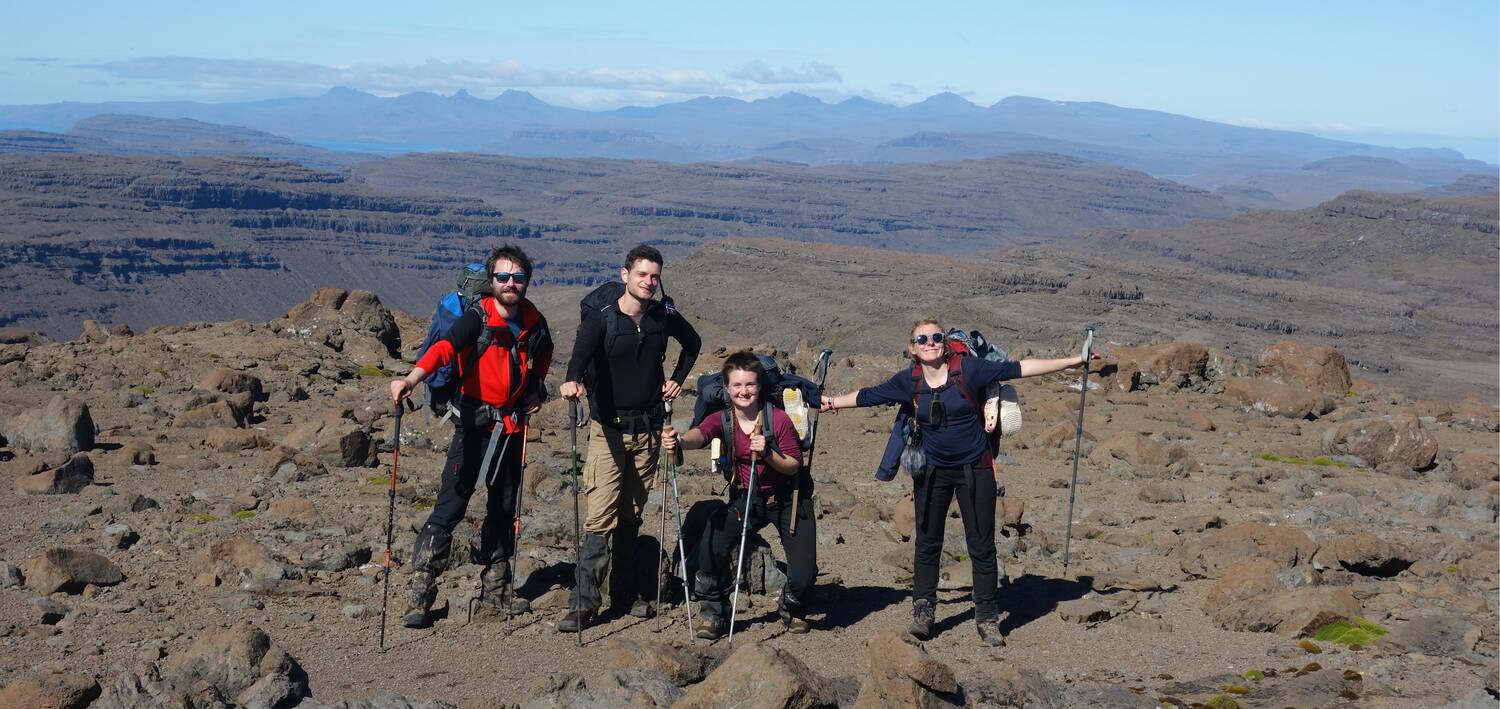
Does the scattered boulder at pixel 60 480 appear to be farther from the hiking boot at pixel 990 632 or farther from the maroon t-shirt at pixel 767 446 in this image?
the hiking boot at pixel 990 632

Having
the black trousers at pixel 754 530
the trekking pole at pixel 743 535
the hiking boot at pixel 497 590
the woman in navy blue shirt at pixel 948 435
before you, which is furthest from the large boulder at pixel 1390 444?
the hiking boot at pixel 497 590

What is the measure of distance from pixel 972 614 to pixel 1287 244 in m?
128

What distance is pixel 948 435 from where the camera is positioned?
300 inches

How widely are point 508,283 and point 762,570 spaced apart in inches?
112

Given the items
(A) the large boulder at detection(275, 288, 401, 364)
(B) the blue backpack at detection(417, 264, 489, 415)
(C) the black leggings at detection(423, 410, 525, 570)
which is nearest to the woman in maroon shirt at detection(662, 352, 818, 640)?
(C) the black leggings at detection(423, 410, 525, 570)

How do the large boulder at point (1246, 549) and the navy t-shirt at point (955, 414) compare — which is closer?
the navy t-shirt at point (955, 414)

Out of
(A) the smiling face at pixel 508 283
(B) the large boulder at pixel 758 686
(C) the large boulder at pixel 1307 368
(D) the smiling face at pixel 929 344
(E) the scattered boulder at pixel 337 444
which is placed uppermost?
(A) the smiling face at pixel 508 283

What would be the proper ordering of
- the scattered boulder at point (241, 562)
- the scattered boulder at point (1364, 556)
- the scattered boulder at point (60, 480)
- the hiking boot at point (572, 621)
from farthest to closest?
the scattered boulder at point (60, 480) < the scattered boulder at point (1364, 556) < the scattered boulder at point (241, 562) < the hiking boot at point (572, 621)

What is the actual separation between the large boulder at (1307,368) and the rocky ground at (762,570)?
14.0 ft

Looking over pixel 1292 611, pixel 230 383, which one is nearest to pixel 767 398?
pixel 1292 611

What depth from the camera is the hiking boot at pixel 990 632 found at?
798cm

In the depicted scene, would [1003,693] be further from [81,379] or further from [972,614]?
[81,379]

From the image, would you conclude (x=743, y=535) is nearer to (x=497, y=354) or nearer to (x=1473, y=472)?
(x=497, y=354)

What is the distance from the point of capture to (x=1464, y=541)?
38.2 ft
